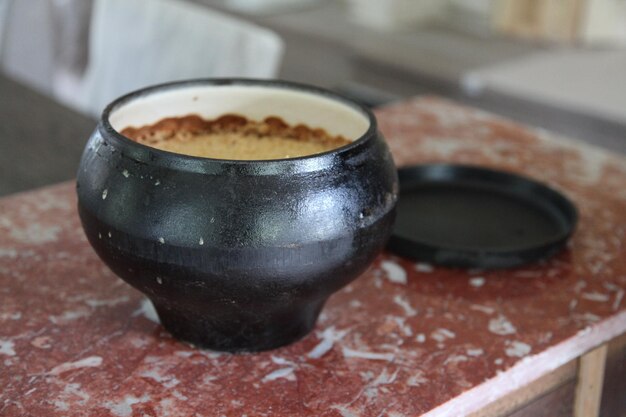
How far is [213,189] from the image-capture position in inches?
27.0

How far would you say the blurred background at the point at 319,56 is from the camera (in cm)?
154

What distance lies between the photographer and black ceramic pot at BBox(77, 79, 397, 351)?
0.69 m

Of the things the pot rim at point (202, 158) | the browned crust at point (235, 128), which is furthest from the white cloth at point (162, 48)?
the pot rim at point (202, 158)

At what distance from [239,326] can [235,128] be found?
8.9 inches

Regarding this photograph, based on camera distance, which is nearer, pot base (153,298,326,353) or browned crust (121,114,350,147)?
pot base (153,298,326,353)

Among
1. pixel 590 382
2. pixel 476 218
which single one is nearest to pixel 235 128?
pixel 476 218

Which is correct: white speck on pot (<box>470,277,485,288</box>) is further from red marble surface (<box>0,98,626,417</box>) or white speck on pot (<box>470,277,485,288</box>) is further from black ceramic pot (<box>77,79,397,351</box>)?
black ceramic pot (<box>77,79,397,351</box>)

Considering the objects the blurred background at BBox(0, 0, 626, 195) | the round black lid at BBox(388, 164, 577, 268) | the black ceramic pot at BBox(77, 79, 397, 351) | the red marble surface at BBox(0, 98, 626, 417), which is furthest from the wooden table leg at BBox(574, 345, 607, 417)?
the blurred background at BBox(0, 0, 626, 195)

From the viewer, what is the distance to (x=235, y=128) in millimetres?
898

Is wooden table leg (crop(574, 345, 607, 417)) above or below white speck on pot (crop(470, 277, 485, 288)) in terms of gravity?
below

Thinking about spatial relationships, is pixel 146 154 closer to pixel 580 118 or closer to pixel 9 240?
pixel 9 240

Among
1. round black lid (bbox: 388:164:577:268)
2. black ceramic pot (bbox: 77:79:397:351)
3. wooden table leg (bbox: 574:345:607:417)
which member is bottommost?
wooden table leg (bbox: 574:345:607:417)

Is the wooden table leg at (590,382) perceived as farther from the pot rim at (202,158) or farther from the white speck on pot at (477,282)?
the pot rim at (202,158)

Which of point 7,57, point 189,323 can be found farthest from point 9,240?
point 7,57
